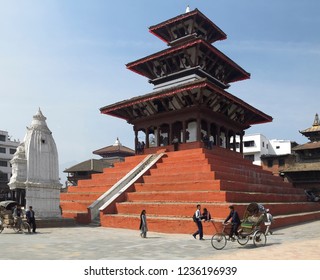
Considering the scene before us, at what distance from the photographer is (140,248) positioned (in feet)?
36.1

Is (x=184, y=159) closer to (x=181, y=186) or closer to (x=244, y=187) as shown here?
(x=181, y=186)

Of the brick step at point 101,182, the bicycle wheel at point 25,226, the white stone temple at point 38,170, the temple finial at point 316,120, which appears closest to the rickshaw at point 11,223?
the bicycle wheel at point 25,226

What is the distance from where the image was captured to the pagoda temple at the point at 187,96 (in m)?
24.9

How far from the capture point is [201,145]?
23.8m

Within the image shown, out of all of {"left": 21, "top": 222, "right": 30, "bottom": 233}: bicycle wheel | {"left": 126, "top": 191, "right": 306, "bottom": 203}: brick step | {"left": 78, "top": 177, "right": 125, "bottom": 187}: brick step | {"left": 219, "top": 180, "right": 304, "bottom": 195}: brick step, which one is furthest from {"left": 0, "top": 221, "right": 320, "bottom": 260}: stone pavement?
{"left": 78, "top": 177, "right": 125, "bottom": 187}: brick step

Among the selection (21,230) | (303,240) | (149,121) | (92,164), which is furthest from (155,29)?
(92,164)

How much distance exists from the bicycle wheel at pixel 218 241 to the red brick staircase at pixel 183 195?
2.93 metres

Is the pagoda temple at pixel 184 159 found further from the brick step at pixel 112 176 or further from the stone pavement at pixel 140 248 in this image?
the stone pavement at pixel 140 248

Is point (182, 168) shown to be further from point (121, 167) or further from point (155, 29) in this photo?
point (155, 29)

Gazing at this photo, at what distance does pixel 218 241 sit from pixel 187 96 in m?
15.3

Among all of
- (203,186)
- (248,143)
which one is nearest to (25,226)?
(203,186)

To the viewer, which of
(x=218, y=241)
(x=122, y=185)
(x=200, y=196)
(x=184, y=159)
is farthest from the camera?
(x=184, y=159)

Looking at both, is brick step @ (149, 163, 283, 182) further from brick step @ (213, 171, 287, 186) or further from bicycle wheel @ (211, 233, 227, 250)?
bicycle wheel @ (211, 233, 227, 250)

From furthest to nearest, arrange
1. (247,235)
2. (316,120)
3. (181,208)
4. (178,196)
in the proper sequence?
1. (316,120)
2. (178,196)
3. (181,208)
4. (247,235)
